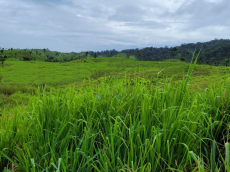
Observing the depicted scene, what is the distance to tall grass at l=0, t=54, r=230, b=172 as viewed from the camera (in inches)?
76.2

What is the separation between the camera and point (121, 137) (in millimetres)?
2131

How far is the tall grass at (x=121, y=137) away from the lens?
76.2 inches

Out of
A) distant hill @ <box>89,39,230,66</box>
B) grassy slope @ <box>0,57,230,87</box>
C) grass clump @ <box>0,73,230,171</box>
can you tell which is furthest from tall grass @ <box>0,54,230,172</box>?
distant hill @ <box>89,39,230,66</box>

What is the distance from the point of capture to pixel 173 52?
148250 mm

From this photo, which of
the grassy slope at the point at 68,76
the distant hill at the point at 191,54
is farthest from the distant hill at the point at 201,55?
the grassy slope at the point at 68,76

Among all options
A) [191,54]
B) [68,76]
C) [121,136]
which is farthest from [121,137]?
[191,54]

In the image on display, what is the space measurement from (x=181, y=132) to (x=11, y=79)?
56.3 m

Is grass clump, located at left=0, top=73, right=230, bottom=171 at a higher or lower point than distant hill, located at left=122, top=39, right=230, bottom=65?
lower

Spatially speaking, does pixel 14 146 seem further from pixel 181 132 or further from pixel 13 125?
pixel 181 132

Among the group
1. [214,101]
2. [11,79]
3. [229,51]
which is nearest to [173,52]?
[229,51]

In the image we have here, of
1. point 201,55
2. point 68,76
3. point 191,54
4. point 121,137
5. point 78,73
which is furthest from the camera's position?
point 191,54

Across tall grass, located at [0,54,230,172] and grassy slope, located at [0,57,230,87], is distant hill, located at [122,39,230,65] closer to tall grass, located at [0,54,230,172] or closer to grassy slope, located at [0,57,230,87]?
grassy slope, located at [0,57,230,87]

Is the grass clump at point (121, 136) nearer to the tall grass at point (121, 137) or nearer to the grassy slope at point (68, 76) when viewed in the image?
the tall grass at point (121, 137)

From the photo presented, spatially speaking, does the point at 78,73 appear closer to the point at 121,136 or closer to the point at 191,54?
the point at 121,136
